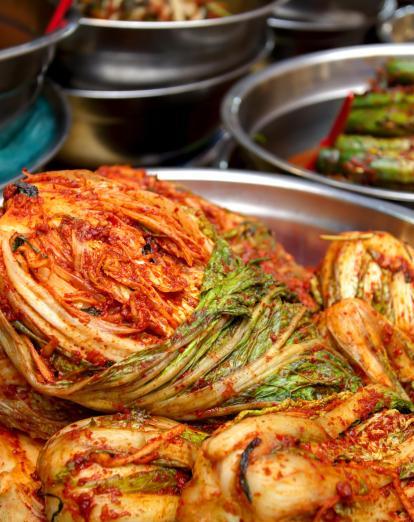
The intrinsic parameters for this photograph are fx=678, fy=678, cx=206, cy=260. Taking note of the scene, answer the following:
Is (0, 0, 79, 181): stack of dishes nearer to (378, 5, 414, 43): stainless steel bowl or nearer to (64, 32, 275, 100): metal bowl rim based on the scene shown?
(64, 32, 275, 100): metal bowl rim

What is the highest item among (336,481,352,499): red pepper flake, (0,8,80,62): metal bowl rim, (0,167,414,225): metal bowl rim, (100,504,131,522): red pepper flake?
(0,8,80,62): metal bowl rim

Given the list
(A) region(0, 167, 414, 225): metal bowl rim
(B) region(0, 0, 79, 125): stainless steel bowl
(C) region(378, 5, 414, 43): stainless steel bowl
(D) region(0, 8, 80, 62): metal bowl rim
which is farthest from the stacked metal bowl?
(C) region(378, 5, 414, 43): stainless steel bowl

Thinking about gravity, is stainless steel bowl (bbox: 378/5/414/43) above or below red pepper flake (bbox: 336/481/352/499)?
above

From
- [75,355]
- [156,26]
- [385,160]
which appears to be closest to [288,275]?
[75,355]

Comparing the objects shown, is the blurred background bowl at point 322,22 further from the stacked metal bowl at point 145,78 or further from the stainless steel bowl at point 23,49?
the stainless steel bowl at point 23,49

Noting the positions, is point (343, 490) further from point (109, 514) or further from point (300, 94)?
point (300, 94)

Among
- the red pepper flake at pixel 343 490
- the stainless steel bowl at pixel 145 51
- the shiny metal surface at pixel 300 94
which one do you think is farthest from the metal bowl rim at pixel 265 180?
the red pepper flake at pixel 343 490

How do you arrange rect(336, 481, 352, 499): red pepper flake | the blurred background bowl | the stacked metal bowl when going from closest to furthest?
rect(336, 481, 352, 499): red pepper flake < the stacked metal bowl < the blurred background bowl
